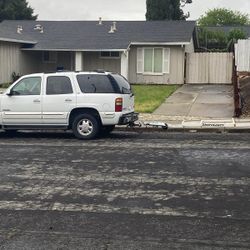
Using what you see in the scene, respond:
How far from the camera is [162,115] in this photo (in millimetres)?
18609

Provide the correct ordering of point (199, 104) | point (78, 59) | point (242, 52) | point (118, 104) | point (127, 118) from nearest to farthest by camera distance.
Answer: point (118, 104) < point (127, 118) < point (199, 104) < point (242, 52) < point (78, 59)

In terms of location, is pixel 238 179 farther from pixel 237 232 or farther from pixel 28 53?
pixel 28 53

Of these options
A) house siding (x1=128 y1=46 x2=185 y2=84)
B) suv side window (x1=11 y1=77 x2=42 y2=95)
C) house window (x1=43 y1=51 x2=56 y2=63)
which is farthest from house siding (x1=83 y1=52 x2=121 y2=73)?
suv side window (x1=11 y1=77 x2=42 y2=95)

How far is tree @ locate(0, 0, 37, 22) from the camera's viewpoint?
5672 centimetres

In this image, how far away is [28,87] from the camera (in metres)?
13.9

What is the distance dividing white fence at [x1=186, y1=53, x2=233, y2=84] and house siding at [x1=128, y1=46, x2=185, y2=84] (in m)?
0.70

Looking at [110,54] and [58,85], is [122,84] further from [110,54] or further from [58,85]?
[110,54]

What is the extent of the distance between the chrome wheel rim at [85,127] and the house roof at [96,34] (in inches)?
721

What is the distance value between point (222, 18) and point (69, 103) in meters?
95.2

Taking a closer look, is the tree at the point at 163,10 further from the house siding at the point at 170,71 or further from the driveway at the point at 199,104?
the driveway at the point at 199,104

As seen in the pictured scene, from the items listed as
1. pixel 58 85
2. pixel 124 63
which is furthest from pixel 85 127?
pixel 124 63

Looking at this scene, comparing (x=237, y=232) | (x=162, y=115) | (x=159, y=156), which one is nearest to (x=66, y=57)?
(x=162, y=115)

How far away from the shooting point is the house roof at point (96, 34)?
109 feet

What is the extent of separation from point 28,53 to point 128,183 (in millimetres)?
28009
